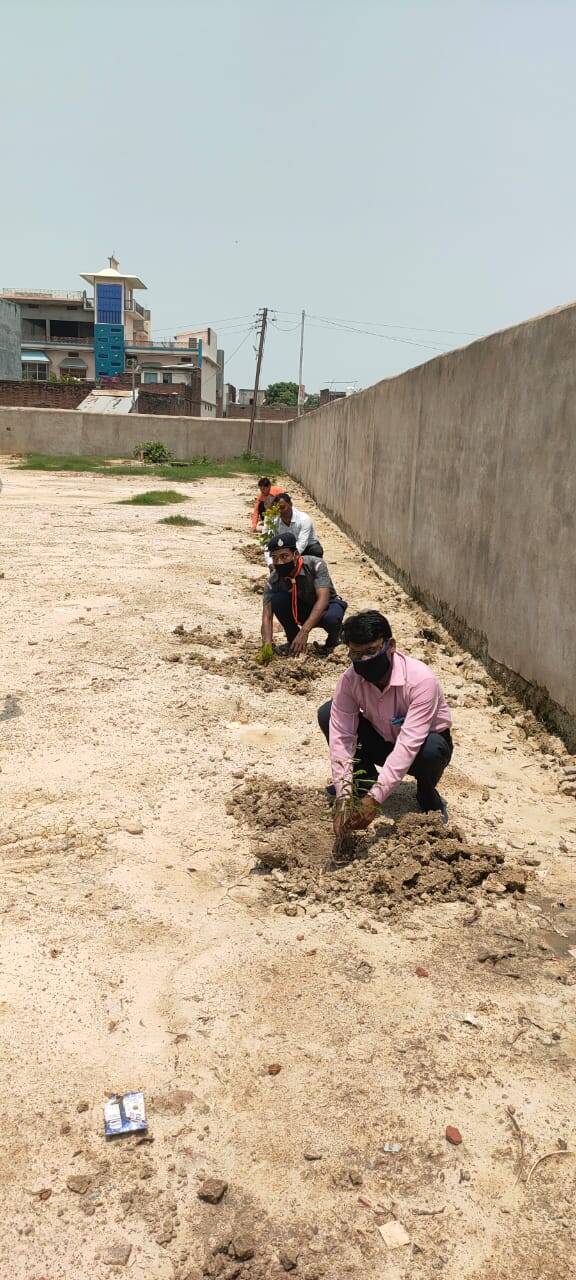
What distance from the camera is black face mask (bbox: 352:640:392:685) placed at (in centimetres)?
360

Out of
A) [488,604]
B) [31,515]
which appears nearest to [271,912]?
[488,604]

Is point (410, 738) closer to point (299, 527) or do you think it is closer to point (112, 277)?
point (299, 527)

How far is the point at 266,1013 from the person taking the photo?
2.73 meters

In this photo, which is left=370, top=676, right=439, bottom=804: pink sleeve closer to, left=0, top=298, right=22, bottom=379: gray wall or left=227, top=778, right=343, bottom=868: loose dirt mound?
left=227, top=778, right=343, bottom=868: loose dirt mound

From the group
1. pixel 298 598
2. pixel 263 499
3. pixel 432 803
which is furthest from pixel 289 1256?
pixel 263 499

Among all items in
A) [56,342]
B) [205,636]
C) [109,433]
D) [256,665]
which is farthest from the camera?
[56,342]

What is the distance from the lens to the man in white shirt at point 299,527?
698cm

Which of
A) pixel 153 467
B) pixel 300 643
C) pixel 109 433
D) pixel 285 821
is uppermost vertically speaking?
pixel 109 433

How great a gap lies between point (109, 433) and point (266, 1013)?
30283 mm

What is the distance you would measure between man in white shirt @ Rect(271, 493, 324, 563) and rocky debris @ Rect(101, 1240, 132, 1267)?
5.30 metres

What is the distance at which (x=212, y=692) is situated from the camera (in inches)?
224

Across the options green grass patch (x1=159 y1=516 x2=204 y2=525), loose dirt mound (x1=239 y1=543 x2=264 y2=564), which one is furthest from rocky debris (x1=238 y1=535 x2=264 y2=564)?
green grass patch (x1=159 y1=516 x2=204 y2=525)

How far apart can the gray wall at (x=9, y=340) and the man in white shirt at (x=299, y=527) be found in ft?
135

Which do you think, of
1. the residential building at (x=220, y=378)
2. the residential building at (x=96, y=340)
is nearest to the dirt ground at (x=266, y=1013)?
the residential building at (x=96, y=340)
